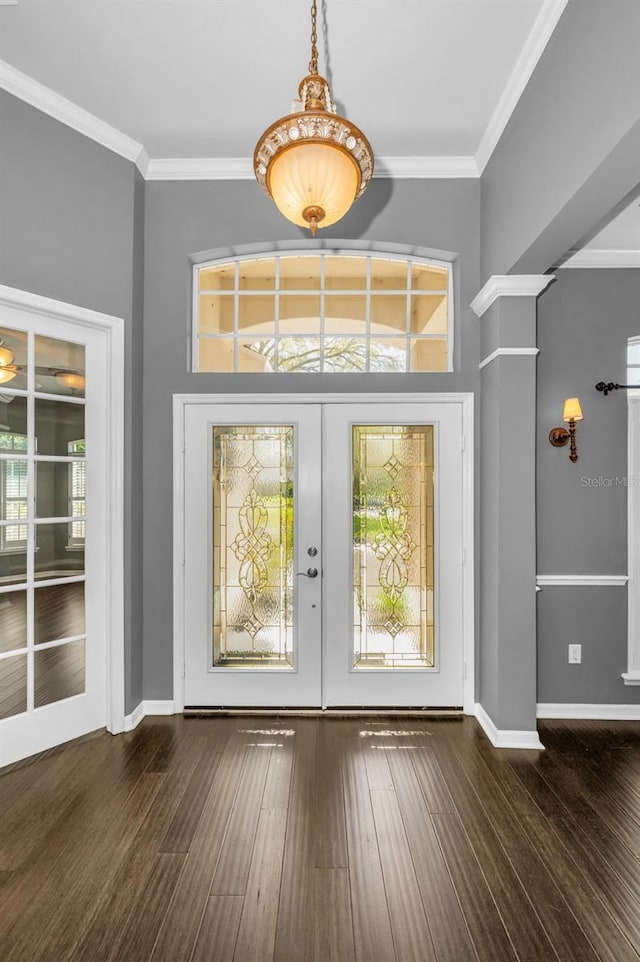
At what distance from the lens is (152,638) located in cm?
370

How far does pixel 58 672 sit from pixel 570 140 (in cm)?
370

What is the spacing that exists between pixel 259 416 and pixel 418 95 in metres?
2.03

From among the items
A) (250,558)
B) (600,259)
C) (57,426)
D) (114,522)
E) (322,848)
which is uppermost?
(600,259)

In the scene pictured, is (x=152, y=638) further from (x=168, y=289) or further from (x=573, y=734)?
(x=573, y=734)

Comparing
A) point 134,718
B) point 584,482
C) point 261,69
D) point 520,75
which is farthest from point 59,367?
point 584,482

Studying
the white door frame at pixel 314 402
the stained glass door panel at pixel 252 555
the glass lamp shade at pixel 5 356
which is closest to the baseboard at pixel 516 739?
the white door frame at pixel 314 402

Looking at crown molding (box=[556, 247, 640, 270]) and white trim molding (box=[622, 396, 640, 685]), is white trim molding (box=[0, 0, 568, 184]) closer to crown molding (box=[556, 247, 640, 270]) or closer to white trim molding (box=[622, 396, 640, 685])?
crown molding (box=[556, 247, 640, 270])

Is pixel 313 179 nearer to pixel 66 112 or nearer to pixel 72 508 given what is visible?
pixel 66 112

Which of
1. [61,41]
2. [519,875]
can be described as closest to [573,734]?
[519,875]

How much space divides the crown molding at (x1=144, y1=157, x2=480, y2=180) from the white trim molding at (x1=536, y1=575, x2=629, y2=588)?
2.70 metres

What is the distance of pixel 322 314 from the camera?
3.81 meters

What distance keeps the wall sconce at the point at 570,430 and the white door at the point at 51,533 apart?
2.91 meters

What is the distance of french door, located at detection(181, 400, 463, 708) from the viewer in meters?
3.71

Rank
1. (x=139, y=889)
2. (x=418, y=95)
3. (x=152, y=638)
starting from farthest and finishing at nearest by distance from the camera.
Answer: (x=152, y=638), (x=418, y=95), (x=139, y=889)
